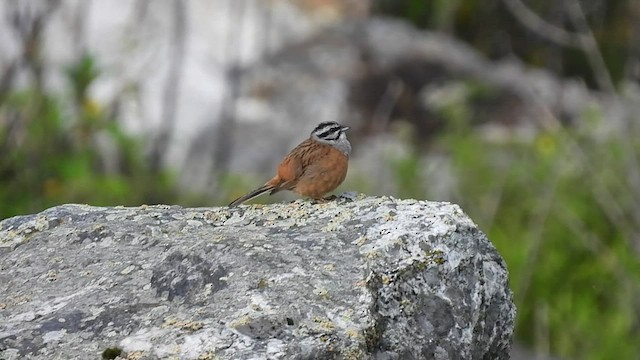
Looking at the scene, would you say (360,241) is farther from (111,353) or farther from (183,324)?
(111,353)

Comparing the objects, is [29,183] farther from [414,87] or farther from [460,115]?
[414,87]

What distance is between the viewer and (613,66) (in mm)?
14562

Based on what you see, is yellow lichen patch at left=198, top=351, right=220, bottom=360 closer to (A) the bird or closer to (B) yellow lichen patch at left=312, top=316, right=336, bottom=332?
(B) yellow lichen patch at left=312, top=316, right=336, bottom=332

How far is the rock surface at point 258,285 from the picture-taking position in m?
2.89

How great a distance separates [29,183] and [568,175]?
4.73m

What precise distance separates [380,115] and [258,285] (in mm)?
10025

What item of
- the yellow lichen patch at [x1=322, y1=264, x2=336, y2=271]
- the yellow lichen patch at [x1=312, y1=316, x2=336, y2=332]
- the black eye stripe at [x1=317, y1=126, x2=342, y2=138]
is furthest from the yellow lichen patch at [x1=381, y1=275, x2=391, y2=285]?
the black eye stripe at [x1=317, y1=126, x2=342, y2=138]

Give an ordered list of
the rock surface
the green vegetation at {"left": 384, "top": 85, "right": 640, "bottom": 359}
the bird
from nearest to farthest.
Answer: the rock surface
the bird
the green vegetation at {"left": 384, "top": 85, "right": 640, "bottom": 359}

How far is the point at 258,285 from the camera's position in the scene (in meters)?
3.05

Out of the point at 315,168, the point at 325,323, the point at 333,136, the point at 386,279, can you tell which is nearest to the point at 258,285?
the point at 325,323

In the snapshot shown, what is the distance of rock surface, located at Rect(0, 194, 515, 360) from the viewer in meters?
2.89

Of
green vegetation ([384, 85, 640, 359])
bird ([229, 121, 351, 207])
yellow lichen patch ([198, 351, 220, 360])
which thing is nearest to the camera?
yellow lichen patch ([198, 351, 220, 360])

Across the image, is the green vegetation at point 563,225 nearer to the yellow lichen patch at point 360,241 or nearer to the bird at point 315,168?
the bird at point 315,168

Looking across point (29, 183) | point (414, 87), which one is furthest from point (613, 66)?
point (29, 183)
